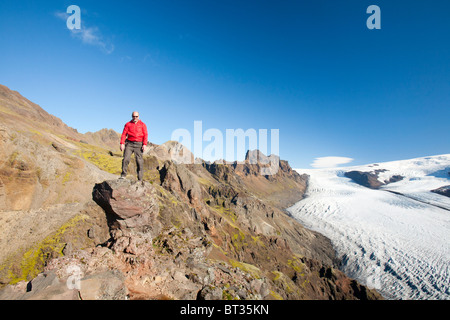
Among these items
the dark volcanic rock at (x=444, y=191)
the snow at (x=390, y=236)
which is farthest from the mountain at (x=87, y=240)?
the dark volcanic rock at (x=444, y=191)

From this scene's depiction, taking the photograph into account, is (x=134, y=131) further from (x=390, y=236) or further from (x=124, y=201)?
(x=390, y=236)

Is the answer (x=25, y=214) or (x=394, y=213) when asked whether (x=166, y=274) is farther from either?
(x=394, y=213)

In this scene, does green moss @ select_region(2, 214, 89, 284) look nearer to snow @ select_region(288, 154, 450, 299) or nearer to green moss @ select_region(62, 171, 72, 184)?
green moss @ select_region(62, 171, 72, 184)

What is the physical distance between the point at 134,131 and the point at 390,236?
105124 millimetres

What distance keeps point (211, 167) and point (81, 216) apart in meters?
150

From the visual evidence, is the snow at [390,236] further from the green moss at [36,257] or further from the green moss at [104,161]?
the green moss at [36,257]

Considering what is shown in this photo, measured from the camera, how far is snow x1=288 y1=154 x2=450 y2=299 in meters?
54.0

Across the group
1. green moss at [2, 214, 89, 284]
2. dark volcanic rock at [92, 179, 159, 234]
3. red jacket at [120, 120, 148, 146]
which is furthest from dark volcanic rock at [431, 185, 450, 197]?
green moss at [2, 214, 89, 284]

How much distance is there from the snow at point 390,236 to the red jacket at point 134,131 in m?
70.3

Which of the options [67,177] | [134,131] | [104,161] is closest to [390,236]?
[104,161]

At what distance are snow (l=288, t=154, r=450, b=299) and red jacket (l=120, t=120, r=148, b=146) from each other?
231ft

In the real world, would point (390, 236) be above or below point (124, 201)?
below

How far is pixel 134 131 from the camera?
1282 cm

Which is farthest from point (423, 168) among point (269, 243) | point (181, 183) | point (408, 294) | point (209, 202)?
point (181, 183)
